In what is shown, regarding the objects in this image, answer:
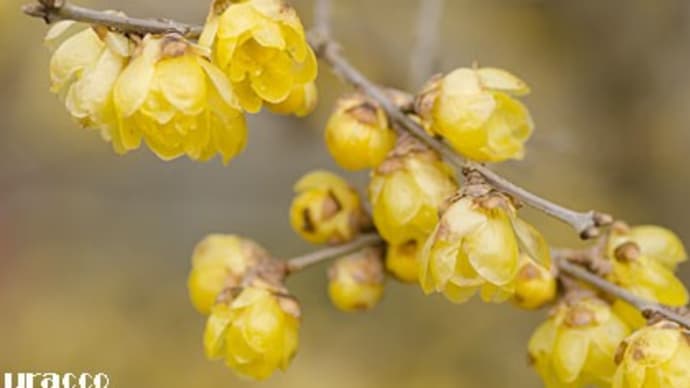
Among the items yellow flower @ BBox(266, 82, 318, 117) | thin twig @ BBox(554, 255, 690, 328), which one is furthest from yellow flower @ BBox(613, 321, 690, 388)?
yellow flower @ BBox(266, 82, 318, 117)

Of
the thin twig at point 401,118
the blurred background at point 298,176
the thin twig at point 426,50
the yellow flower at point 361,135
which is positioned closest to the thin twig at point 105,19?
the thin twig at point 401,118

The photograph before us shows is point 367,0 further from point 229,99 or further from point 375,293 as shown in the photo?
point 229,99

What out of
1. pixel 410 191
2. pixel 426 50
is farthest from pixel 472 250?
pixel 426 50

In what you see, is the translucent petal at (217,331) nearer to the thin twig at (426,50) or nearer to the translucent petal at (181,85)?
the translucent petal at (181,85)

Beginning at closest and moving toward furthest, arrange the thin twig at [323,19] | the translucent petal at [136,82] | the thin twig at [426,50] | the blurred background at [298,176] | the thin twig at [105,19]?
the thin twig at [105,19], the translucent petal at [136,82], the thin twig at [323,19], the thin twig at [426,50], the blurred background at [298,176]

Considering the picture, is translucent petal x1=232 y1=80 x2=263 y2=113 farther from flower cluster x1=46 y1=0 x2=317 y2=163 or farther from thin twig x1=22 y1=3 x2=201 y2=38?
thin twig x1=22 y1=3 x2=201 y2=38

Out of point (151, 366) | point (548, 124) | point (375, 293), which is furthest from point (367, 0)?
point (375, 293)

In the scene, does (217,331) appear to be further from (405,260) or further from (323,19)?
(323,19)
